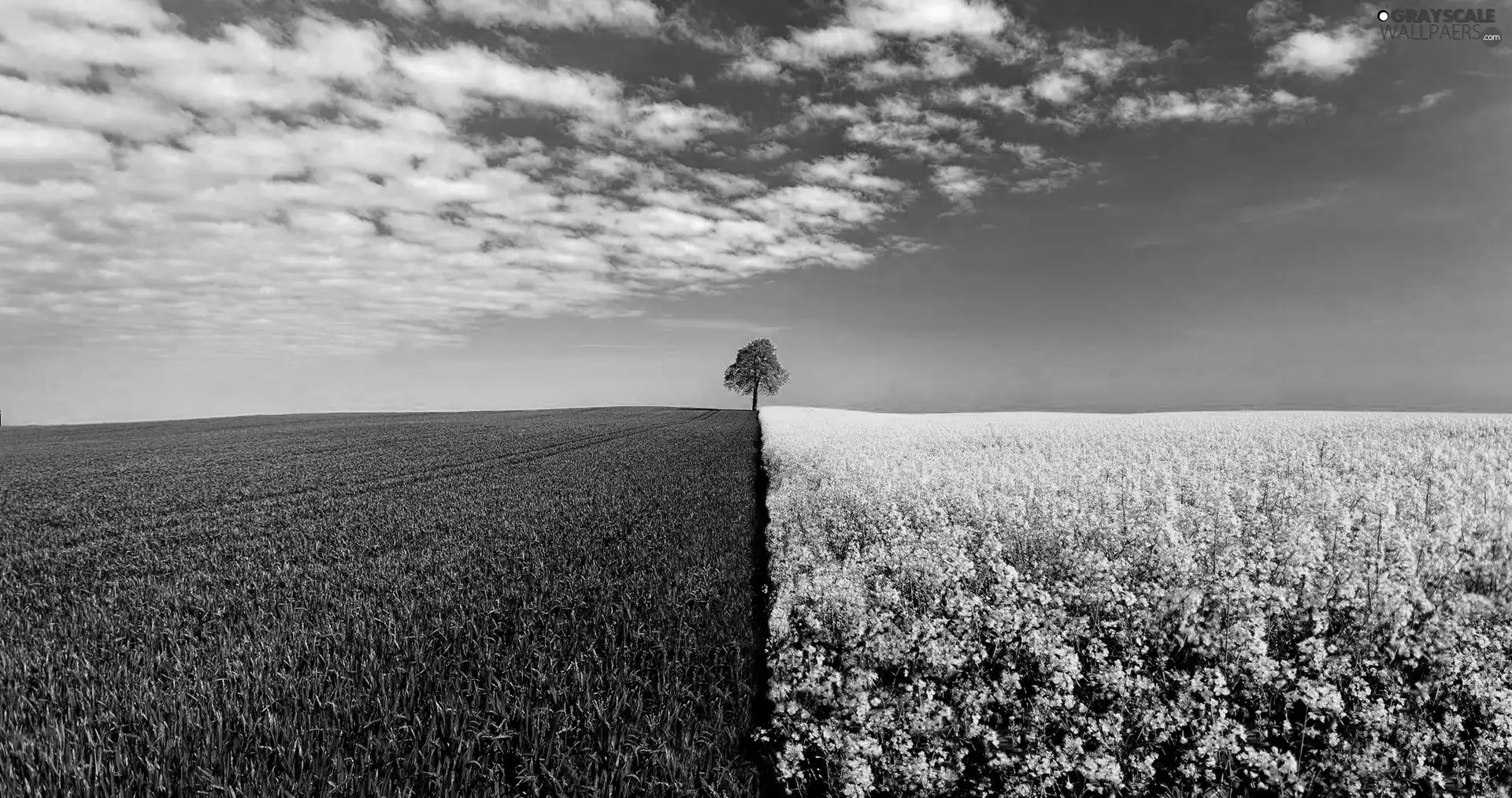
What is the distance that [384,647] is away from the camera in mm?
6637

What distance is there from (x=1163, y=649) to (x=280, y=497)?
71.9 ft

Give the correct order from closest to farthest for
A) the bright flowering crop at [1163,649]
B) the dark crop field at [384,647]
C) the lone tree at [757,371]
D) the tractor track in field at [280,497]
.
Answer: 1. the bright flowering crop at [1163,649]
2. the dark crop field at [384,647]
3. the tractor track in field at [280,497]
4. the lone tree at [757,371]

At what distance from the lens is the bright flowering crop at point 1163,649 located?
441cm

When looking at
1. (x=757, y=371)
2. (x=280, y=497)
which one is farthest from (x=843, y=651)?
(x=757, y=371)

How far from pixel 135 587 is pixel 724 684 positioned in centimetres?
952

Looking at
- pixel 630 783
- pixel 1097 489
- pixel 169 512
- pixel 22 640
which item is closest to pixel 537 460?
pixel 169 512

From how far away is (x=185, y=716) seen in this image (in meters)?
5.00

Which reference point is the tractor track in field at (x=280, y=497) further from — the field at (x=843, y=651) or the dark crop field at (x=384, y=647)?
the field at (x=843, y=651)

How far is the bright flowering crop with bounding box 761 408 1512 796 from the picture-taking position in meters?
4.41

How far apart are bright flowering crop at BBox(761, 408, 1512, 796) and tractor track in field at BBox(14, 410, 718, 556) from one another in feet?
48.4

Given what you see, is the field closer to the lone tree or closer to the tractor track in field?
the tractor track in field

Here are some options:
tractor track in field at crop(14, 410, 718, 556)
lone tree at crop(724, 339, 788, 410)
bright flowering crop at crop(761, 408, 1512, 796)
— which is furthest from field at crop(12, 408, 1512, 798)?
lone tree at crop(724, 339, 788, 410)

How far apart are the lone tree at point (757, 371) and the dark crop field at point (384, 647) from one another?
245ft

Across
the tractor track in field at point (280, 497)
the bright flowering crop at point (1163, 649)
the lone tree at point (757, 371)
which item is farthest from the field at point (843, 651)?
the lone tree at point (757, 371)
